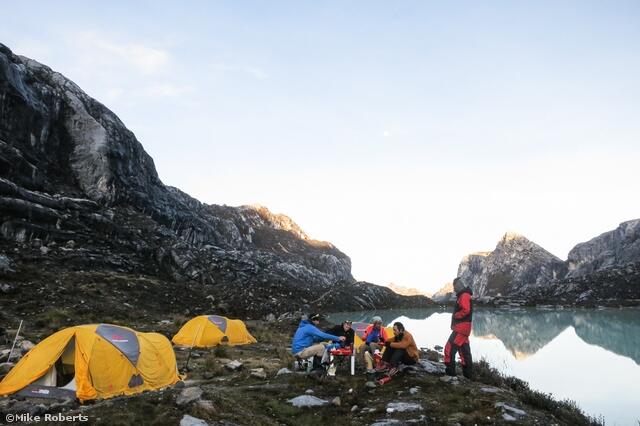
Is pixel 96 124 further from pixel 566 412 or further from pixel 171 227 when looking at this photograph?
pixel 566 412

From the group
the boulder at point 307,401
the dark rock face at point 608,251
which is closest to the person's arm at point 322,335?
the boulder at point 307,401

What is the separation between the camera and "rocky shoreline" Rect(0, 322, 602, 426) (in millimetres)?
8297

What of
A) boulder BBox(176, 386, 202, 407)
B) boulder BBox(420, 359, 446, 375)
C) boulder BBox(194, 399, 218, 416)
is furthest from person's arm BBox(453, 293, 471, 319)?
boulder BBox(176, 386, 202, 407)

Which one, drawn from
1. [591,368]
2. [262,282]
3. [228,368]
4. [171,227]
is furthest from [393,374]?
[171,227]

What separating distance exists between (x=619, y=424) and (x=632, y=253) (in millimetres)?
147477

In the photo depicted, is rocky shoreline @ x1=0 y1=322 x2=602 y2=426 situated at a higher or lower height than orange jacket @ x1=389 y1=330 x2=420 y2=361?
lower

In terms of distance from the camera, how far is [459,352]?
43.8ft

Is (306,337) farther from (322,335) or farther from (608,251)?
(608,251)

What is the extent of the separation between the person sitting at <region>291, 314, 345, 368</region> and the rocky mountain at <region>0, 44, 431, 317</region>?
19.7 metres

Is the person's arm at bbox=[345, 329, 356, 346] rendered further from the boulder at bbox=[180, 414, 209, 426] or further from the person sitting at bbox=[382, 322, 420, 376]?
the boulder at bbox=[180, 414, 209, 426]

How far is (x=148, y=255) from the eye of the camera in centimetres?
4856

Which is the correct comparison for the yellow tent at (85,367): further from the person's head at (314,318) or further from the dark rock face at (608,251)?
the dark rock face at (608,251)

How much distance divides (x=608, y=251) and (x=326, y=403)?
17320 cm

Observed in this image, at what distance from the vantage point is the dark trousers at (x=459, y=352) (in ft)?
43.0
